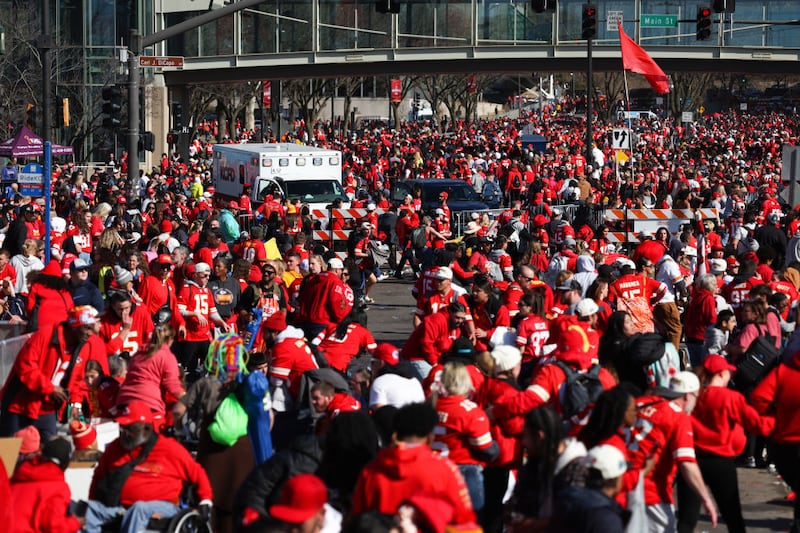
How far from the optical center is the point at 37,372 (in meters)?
11.2

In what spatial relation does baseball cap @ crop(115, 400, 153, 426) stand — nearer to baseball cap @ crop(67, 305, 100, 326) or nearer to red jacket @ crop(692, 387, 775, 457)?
baseball cap @ crop(67, 305, 100, 326)

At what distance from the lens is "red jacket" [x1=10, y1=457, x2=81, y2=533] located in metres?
8.02

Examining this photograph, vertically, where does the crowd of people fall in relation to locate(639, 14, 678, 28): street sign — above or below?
below

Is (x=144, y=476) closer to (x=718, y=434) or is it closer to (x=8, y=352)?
(x=718, y=434)

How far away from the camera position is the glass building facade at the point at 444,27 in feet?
166

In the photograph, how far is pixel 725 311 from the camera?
13.4 m

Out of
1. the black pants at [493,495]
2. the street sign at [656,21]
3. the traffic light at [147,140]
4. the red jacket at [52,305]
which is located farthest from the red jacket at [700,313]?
the street sign at [656,21]

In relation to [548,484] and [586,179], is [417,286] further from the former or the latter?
[586,179]

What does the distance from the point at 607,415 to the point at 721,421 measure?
1.47m

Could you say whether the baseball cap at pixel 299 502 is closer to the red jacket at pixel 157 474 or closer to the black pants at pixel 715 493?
the red jacket at pixel 157 474

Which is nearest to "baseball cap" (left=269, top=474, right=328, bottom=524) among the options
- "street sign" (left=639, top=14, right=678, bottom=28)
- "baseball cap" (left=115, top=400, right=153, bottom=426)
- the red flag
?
"baseball cap" (left=115, top=400, right=153, bottom=426)

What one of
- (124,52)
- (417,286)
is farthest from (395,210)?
(417,286)

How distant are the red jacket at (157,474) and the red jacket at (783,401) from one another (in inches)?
149

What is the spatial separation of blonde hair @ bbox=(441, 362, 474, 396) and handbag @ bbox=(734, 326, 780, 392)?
3165 mm
